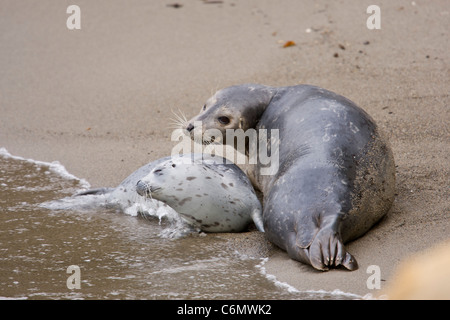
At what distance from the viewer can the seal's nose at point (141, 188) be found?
16.0 feet

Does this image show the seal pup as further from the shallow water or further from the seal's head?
the seal's head

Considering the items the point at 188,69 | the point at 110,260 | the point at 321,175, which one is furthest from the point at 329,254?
the point at 188,69

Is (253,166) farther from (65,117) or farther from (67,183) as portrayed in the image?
(65,117)

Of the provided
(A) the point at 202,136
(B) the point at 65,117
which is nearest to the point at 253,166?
(A) the point at 202,136

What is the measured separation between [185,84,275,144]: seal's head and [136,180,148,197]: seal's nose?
0.59 metres

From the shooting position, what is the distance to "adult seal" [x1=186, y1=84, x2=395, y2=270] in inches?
164

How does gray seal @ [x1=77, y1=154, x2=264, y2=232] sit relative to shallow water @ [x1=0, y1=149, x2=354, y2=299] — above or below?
above

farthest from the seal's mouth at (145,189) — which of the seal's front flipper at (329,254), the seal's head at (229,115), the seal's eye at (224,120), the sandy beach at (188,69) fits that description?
the seal's front flipper at (329,254)

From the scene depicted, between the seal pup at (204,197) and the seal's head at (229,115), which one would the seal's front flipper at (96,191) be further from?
the seal's head at (229,115)

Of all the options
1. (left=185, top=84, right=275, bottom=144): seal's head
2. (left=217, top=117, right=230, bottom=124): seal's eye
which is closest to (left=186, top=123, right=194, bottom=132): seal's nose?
(left=185, top=84, right=275, bottom=144): seal's head

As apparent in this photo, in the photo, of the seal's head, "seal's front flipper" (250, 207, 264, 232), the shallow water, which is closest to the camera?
the shallow water

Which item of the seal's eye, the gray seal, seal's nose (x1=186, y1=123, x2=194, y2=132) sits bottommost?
A: the gray seal

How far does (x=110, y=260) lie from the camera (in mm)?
4477

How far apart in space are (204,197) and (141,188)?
433 millimetres
